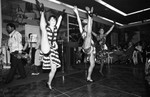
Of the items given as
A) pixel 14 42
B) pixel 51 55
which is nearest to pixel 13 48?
pixel 14 42

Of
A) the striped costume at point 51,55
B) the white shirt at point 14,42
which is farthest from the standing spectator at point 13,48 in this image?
the striped costume at point 51,55

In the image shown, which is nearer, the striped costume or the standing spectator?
the striped costume

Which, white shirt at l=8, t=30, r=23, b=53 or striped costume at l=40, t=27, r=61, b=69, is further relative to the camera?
white shirt at l=8, t=30, r=23, b=53

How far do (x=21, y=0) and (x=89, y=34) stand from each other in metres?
3.23

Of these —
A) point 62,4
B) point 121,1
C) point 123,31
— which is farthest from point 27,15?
point 123,31

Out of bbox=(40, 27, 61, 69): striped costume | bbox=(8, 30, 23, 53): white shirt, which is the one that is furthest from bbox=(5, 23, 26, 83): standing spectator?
bbox=(40, 27, 61, 69): striped costume

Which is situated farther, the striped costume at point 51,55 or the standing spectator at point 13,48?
the standing spectator at point 13,48

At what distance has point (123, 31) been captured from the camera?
34.2ft

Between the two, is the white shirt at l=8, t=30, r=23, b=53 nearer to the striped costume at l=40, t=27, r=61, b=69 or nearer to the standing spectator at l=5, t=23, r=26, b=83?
the standing spectator at l=5, t=23, r=26, b=83

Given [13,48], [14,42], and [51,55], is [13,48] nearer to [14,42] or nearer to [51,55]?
[14,42]

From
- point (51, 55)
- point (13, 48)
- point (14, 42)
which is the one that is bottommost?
point (51, 55)

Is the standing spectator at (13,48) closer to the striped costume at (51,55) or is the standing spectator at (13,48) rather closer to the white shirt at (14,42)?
the white shirt at (14,42)

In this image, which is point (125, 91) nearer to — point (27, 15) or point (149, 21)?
point (27, 15)

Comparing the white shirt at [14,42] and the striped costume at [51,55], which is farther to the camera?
the white shirt at [14,42]
